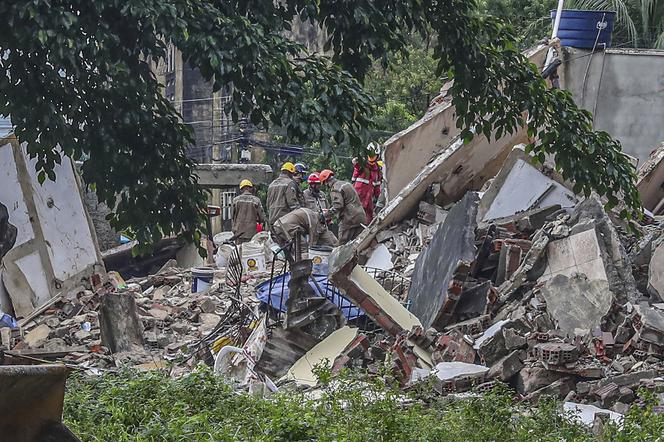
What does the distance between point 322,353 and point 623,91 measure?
357 inches

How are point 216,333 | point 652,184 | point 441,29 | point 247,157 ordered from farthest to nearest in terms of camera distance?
point 247,157, point 652,184, point 216,333, point 441,29

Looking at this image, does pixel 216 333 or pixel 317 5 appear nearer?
pixel 317 5

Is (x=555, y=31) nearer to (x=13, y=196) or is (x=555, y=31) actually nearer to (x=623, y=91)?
(x=623, y=91)

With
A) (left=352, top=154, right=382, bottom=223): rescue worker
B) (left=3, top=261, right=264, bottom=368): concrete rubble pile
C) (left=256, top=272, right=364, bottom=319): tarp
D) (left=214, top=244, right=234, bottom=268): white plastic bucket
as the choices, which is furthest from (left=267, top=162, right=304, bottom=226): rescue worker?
(left=256, top=272, right=364, bottom=319): tarp

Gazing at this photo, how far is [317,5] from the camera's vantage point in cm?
832

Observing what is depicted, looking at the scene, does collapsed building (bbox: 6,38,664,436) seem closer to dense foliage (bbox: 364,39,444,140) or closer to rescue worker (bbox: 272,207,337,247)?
rescue worker (bbox: 272,207,337,247)

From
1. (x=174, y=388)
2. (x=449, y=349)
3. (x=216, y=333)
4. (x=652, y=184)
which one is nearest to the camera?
(x=174, y=388)

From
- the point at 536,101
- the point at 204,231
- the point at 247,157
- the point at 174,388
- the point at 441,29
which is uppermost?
the point at 441,29

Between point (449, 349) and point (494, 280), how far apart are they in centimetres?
196

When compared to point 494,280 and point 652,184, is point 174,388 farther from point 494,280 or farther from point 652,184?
point 652,184

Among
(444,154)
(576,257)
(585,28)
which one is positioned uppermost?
(585,28)

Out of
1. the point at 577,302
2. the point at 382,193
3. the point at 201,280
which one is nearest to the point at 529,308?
the point at 577,302

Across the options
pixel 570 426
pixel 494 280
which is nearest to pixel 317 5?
pixel 570 426

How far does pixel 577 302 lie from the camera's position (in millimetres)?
10359
